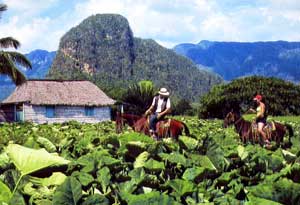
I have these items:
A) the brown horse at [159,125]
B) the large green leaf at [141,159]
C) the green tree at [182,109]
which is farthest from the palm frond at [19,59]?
Answer: the green tree at [182,109]

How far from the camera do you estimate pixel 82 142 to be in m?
3.63

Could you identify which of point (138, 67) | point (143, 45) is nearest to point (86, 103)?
point (138, 67)

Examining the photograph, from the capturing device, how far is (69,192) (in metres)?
1.50

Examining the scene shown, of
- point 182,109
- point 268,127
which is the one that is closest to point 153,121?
point 268,127

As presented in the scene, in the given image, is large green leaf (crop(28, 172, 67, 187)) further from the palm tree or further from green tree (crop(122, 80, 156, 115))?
green tree (crop(122, 80, 156, 115))

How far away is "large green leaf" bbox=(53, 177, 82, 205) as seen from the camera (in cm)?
150

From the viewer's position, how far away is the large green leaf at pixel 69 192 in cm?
150

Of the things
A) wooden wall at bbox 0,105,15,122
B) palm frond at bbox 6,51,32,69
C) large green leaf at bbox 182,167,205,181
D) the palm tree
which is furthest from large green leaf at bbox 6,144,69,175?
wooden wall at bbox 0,105,15,122

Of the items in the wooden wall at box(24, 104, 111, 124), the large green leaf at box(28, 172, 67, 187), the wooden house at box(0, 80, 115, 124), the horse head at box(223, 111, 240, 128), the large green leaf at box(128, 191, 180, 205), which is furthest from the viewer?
the wooden house at box(0, 80, 115, 124)

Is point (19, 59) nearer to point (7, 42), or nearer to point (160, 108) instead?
point (7, 42)

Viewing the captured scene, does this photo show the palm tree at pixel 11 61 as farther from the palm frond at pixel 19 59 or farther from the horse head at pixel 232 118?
the horse head at pixel 232 118

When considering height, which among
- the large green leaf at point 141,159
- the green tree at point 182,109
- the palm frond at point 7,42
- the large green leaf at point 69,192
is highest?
the palm frond at point 7,42

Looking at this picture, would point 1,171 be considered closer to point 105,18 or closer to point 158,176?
point 158,176

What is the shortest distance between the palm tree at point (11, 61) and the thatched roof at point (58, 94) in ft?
55.5
